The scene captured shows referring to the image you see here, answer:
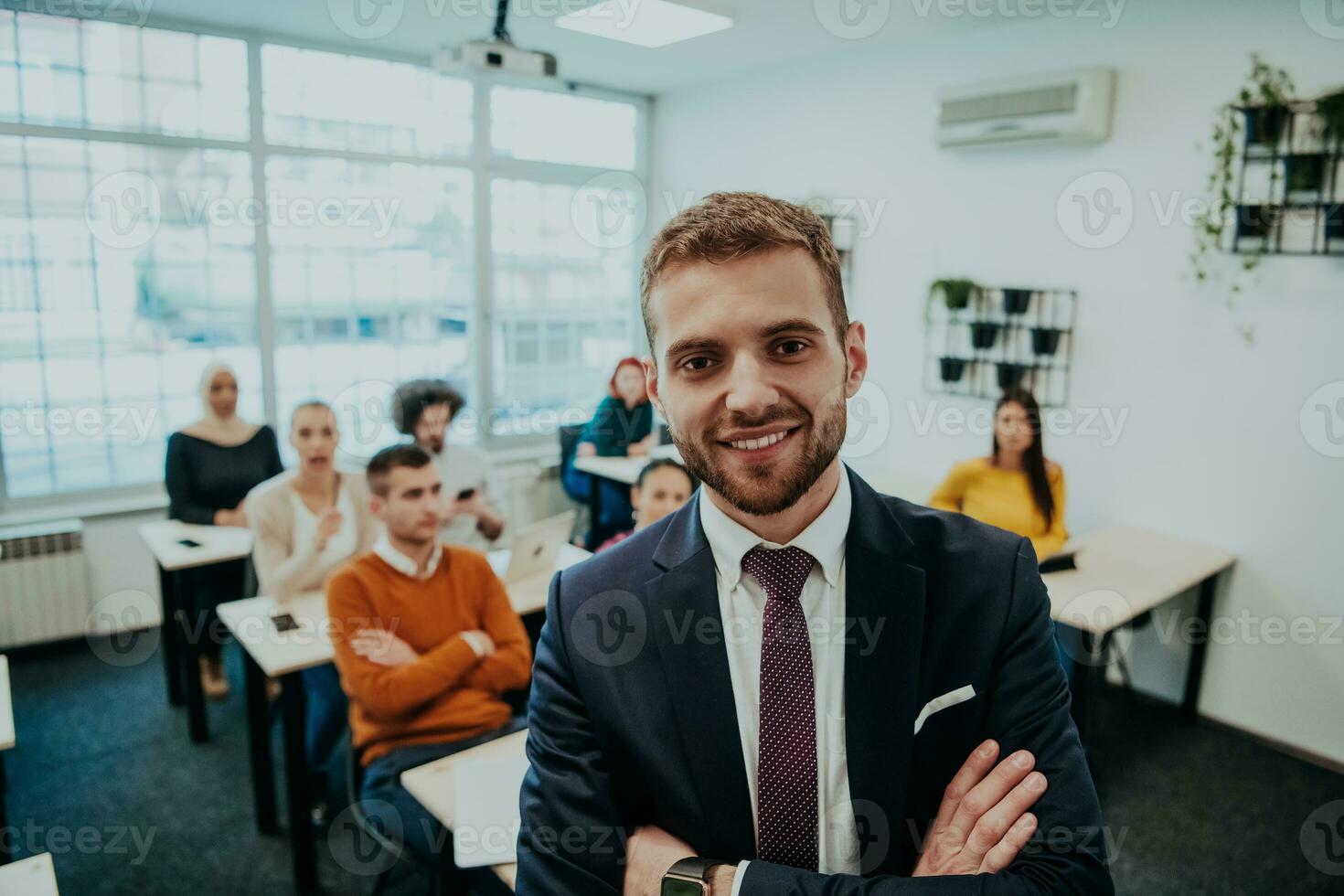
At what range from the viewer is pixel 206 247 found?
15.9ft

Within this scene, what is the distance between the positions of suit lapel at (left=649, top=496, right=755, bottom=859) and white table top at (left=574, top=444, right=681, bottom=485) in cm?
355

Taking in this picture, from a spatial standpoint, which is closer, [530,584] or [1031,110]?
[530,584]

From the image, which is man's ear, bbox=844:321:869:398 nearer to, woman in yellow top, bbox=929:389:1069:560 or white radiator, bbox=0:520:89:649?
woman in yellow top, bbox=929:389:1069:560

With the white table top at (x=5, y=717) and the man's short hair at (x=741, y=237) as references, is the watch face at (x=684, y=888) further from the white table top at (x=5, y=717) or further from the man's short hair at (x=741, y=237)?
the white table top at (x=5, y=717)

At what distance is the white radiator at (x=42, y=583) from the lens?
14.2ft

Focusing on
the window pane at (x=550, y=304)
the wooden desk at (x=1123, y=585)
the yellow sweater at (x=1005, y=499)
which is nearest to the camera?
the wooden desk at (x=1123, y=585)

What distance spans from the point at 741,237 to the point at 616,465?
3.99m

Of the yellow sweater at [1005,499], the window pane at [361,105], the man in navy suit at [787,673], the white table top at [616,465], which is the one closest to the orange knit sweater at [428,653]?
the man in navy suit at [787,673]

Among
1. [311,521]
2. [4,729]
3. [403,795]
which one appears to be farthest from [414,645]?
[311,521]

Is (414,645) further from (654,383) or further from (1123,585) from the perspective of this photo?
(1123,585)

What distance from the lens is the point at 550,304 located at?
20.7ft

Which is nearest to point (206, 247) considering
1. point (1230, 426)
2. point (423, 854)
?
point (423, 854)

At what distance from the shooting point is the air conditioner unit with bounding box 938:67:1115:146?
3920 mm

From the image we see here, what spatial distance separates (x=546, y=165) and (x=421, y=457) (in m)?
3.90
